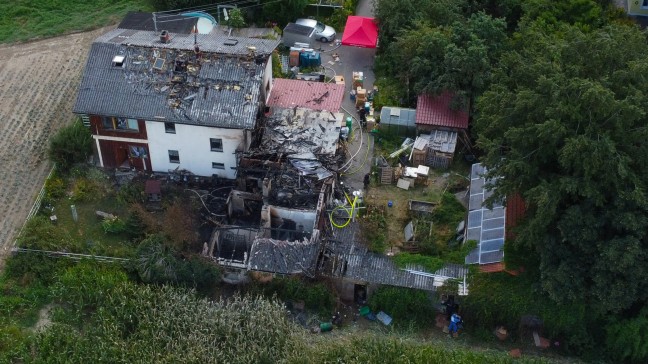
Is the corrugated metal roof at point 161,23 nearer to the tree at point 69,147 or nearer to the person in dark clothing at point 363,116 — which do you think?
the tree at point 69,147

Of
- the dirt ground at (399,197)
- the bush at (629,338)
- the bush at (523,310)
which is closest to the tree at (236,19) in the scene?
the dirt ground at (399,197)

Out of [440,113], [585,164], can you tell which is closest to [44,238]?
[440,113]

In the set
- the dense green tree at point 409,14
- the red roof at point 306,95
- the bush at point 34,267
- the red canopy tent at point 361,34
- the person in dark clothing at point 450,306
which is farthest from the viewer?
the red canopy tent at point 361,34

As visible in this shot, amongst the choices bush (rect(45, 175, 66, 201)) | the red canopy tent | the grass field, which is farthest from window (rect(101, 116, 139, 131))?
the grass field

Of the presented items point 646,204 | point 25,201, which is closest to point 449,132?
point 646,204

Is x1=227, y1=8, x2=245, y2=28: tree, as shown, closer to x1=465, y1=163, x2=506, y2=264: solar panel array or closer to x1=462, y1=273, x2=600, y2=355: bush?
x1=465, y1=163, x2=506, y2=264: solar panel array

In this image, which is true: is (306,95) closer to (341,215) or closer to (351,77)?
(351,77)
